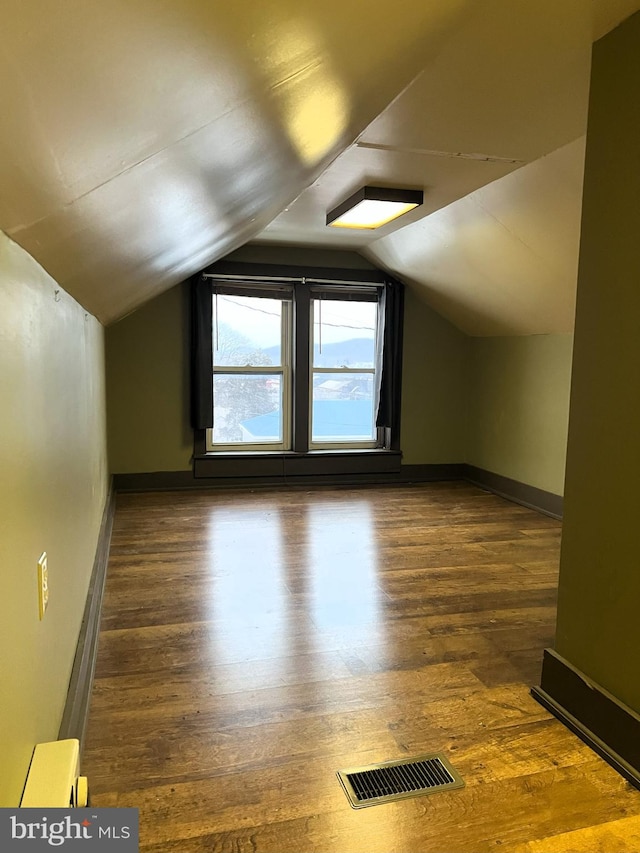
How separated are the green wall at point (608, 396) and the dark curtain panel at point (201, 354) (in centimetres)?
380

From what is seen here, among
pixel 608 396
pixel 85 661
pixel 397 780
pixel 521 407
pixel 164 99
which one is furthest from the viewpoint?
pixel 521 407

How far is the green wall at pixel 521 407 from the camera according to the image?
4820 mm

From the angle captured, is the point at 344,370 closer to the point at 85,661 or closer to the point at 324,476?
the point at 324,476

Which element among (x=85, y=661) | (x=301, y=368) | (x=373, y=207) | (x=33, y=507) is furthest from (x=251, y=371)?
(x=33, y=507)

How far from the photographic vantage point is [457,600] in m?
3.13

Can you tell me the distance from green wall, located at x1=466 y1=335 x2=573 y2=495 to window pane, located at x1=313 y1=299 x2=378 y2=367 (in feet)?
3.53

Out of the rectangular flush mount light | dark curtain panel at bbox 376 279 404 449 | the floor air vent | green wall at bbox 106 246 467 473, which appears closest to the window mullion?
green wall at bbox 106 246 467 473

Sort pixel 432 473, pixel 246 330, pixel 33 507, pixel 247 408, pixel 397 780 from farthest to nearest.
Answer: pixel 432 473
pixel 247 408
pixel 246 330
pixel 397 780
pixel 33 507

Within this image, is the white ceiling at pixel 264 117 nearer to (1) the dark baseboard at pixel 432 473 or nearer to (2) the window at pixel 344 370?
(2) the window at pixel 344 370

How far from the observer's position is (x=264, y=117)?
1.38m

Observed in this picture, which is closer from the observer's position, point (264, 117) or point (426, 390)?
point (264, 117)

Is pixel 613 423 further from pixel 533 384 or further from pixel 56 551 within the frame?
pixel 533 384

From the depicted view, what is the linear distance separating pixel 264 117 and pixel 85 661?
1.95m

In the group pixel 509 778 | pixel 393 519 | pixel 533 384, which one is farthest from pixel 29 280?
pixel 533 384
